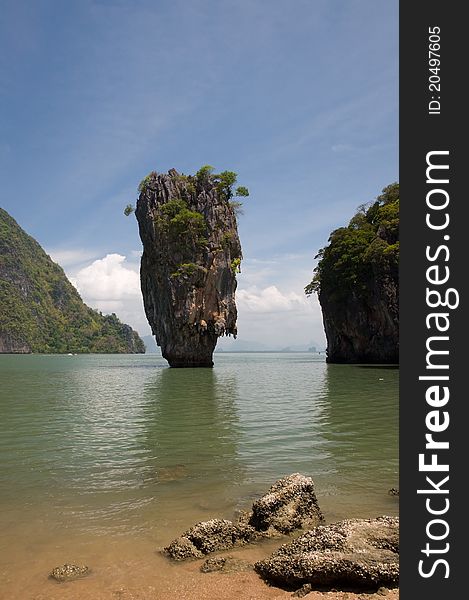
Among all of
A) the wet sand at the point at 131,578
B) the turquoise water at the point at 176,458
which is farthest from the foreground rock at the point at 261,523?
the turquoise water at the point at 176,458

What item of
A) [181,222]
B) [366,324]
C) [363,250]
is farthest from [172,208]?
[366,324]

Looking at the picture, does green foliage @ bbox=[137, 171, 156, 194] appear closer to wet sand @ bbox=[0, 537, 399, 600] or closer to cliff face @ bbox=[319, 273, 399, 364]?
cliff face @ bbox=[319, 273, 399, 364]

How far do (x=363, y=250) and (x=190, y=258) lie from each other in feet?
70.5

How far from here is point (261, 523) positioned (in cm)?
601

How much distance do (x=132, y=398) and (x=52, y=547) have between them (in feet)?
54.6

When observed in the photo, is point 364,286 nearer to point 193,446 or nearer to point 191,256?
point 191,256

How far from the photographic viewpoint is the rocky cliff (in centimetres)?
4847

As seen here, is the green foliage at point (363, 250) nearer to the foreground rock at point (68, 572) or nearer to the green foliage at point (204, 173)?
the green foliage at point (204, 173)

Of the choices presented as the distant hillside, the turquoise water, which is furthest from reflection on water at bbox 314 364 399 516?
the distant hillside

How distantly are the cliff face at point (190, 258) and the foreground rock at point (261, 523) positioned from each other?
38030 mm

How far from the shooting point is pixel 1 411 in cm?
1731

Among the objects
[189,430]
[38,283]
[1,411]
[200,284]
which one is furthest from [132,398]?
[38,283]

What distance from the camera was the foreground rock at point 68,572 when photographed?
16.2 feet

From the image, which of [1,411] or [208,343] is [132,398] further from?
[208,343]
